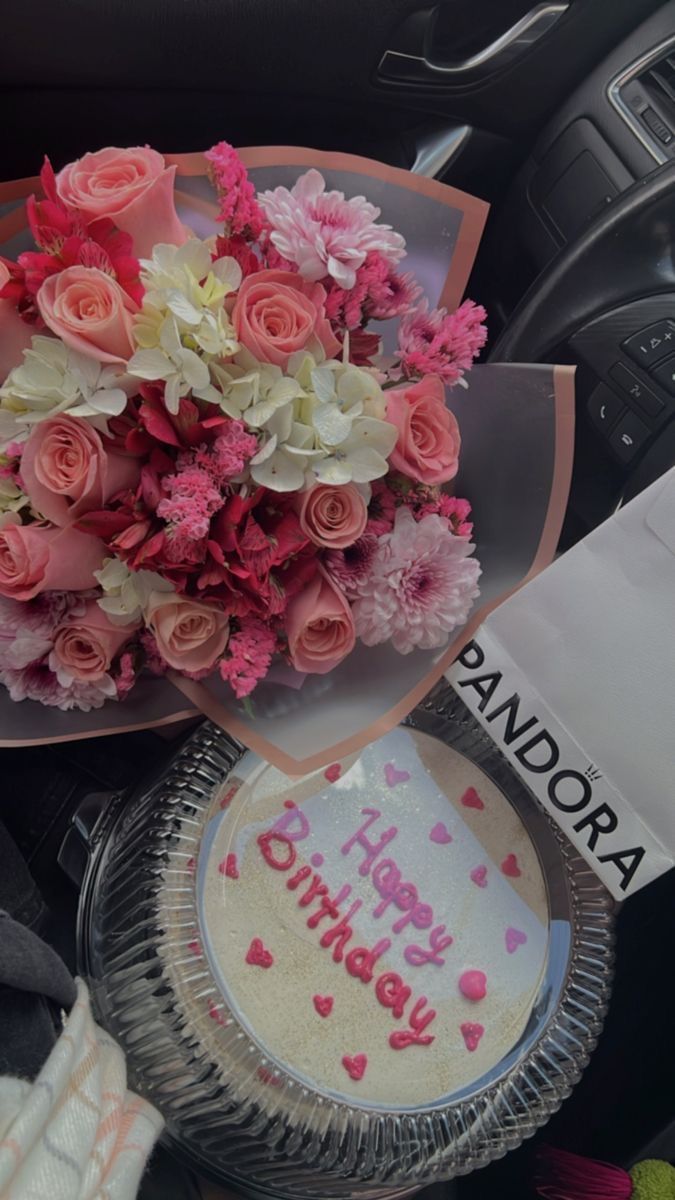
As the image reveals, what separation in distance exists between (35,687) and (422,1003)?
0.43 m

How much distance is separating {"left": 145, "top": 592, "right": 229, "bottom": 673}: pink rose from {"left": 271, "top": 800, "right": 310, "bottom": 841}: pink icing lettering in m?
0.25

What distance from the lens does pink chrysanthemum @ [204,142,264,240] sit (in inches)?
24.8

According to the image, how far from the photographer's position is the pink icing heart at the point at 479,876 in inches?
34.7

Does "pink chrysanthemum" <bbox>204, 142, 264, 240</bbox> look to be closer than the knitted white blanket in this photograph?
No

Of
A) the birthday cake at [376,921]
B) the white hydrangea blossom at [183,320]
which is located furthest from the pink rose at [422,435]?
the birthday cake at [376,921]

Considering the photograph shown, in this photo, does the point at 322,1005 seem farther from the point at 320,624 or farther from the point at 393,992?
the point at 320,624

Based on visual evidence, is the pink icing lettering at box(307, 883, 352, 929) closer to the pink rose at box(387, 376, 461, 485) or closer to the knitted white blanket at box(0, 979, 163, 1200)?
the knitted white blanket at box(0, 979, 163, 1200)

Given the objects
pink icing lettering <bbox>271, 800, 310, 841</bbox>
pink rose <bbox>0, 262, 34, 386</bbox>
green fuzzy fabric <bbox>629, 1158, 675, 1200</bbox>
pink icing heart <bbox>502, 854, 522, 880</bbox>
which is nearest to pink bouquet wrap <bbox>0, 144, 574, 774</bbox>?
pink rose <bbox>0, 262, 34, 386</bbox>

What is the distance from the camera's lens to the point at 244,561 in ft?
1.99

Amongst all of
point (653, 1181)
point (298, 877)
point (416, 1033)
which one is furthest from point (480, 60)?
point (653, 1181)

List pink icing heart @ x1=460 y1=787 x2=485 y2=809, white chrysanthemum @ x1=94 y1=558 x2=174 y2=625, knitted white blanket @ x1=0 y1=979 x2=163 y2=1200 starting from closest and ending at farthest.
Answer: knitted white blanket @ x1=0 y1=979 x2=163 y2=1200 < white chrysanthemum @ x1=94 y1=558 x2=174 y2=625 < pink icing heart @ x1=460 y1=787 x2=485 y2=809

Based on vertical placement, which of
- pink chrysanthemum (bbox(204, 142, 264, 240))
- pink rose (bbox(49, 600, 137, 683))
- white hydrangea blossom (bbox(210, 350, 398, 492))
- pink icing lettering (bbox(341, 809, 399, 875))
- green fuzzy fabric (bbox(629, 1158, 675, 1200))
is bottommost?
green fuzzy fabric (bbox(629, 1158, 675, 1200))

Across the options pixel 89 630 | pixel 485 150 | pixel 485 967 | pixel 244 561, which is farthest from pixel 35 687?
pixel 485 150

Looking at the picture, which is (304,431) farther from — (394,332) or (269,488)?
(394,332)
